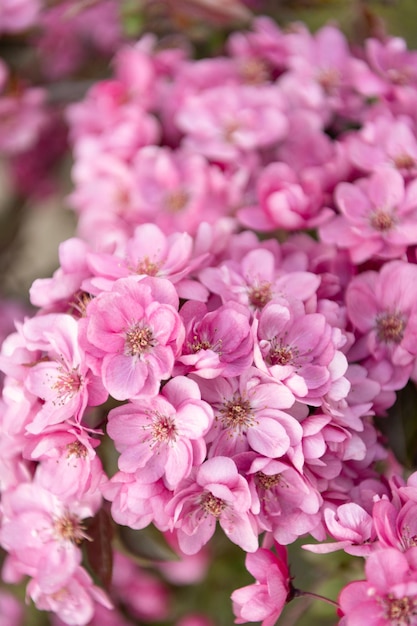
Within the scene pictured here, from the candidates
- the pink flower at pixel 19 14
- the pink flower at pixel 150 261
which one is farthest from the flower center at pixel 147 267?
the pink flower at pixel 19 14

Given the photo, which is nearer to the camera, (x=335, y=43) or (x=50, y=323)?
(x=50, y=323)

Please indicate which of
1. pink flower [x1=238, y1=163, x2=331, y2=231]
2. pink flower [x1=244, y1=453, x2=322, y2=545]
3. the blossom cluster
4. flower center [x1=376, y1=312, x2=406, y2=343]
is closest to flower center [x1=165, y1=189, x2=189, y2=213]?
the blossom cluster

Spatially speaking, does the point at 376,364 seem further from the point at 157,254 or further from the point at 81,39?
the point at 81,39

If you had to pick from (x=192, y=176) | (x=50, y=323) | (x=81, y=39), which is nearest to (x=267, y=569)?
(x=50, y=323)

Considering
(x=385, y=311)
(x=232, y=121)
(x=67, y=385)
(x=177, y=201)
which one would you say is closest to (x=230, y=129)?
(x=232, y=121)

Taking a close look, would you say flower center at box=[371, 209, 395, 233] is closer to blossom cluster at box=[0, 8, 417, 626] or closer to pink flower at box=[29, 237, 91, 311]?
blossom cluster at box=[0, 8, 417, 626]

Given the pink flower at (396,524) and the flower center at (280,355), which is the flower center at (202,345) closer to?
the flower center at (280,355)
